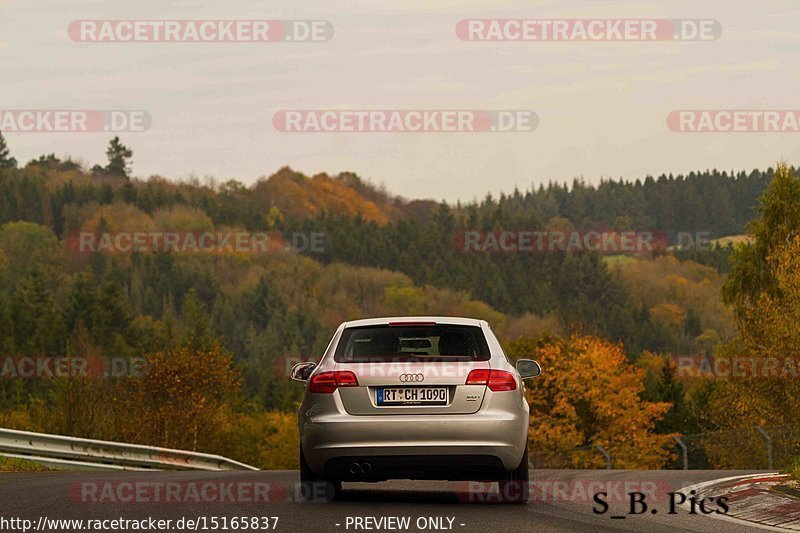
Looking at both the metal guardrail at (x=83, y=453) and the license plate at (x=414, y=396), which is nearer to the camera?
the license plate at (x=414, y=396)

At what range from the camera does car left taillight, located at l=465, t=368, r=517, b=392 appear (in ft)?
37.4

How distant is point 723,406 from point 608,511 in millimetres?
38537

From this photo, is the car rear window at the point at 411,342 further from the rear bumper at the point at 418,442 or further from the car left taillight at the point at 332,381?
the rear bumper at the point at 418,442

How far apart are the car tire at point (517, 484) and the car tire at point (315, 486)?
162cm

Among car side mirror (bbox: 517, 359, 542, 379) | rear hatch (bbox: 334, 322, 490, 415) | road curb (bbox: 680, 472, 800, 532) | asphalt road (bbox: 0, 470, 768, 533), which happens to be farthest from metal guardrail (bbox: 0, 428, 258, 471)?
road curb (bbox: 680, 472, 800, 532)

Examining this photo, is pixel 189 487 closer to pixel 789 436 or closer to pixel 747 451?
pixel 789 436

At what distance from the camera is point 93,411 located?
3106 centimetres

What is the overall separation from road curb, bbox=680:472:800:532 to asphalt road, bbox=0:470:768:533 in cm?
31

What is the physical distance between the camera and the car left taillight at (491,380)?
11.4 meters

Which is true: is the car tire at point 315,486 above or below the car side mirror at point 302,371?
below

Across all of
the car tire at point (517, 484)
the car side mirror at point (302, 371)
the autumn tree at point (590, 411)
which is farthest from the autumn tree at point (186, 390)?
the car tire at point (517, 484)

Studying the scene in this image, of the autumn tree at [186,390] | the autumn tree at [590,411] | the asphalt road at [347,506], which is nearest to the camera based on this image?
the asphalt road at [347,506]

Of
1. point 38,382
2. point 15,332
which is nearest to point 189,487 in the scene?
point 38,382

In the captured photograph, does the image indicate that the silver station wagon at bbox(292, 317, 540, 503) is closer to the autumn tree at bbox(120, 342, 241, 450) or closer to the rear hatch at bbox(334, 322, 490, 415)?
the rear hatch at bbox(334, 322, 490, 415)
